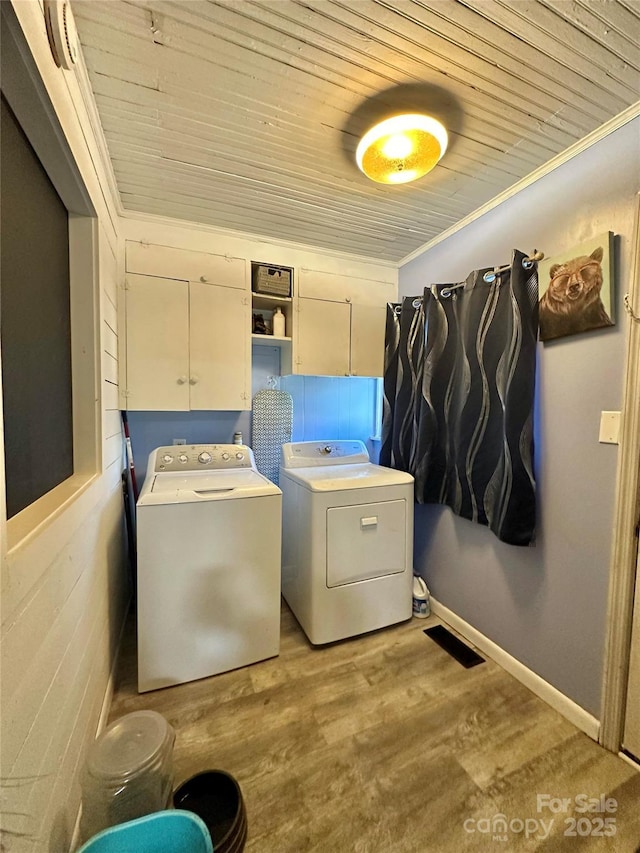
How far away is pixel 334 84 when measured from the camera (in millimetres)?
1174

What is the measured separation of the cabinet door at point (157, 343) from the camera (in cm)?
192

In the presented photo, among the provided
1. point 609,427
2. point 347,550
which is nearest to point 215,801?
point 347,550

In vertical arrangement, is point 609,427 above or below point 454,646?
above

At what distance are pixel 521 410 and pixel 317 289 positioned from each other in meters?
1.54

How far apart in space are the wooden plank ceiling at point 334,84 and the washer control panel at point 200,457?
1.44 meters

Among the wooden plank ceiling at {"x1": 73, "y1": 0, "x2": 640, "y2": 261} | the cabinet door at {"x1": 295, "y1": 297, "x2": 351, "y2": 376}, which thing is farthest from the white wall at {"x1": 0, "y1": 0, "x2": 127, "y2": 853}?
the cabinet door at {"x1": 295, "y1": 297, "x2": 351, "y2": 376}

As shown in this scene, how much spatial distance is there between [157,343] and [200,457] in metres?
0.74

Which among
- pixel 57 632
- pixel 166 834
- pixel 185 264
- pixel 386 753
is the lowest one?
pixel 386 753

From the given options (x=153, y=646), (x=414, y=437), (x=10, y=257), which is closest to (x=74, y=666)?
(x=153, y=646)

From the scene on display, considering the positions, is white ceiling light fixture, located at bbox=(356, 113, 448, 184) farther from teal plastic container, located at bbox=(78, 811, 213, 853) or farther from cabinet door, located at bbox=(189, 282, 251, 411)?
teal plastic container, located at bbox=(78, 811, 213, 853)

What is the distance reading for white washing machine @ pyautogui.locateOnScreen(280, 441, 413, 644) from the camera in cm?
183

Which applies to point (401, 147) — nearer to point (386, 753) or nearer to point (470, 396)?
point (470, 396)

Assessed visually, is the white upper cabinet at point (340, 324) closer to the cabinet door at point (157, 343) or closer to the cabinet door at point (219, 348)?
the cabinet door at point (219, 348)

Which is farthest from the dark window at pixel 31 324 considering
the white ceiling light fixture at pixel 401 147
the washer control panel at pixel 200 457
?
the white ceiling light fixture at pixel 401 147
